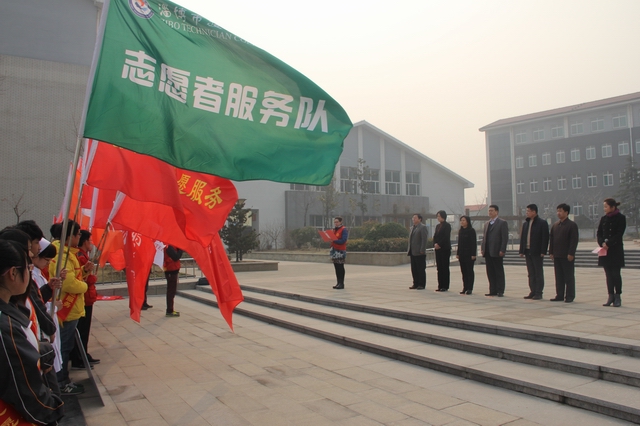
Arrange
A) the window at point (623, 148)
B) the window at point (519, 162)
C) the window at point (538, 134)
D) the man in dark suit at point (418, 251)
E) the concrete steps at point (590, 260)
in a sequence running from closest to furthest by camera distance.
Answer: the man in dark suit at point (418, 251), the concrete steps at point (590, 260), the window at point (623, 148), the window at point (538, 134), the window at point (519, 162)

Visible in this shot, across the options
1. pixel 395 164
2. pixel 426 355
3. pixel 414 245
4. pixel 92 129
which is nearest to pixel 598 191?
pixel 395 164

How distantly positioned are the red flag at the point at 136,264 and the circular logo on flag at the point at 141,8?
2798 millimetres

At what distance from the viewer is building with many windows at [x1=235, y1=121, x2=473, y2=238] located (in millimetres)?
37969

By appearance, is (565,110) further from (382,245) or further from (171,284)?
(171,284)

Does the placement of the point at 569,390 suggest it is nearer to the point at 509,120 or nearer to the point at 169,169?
the point at 169,169

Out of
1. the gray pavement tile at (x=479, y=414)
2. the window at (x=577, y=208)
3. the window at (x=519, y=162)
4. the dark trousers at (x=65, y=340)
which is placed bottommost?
the gray pavement tile at (x=479, y=414)

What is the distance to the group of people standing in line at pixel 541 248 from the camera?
750cm

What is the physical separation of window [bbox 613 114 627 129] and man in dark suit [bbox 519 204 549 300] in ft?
160

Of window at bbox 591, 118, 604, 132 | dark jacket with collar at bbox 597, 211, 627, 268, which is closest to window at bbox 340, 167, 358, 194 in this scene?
window at bbox 591, 118, 604, 132

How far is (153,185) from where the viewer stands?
444 centimetres

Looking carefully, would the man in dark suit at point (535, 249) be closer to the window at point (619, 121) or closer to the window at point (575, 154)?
the window at point (619, 121)

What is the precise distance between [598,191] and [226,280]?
A: 5371 centimetres

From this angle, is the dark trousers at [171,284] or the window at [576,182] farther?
the window at [576,182]

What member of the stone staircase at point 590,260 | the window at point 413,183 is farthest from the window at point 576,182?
the stone staircase at point 590,260
